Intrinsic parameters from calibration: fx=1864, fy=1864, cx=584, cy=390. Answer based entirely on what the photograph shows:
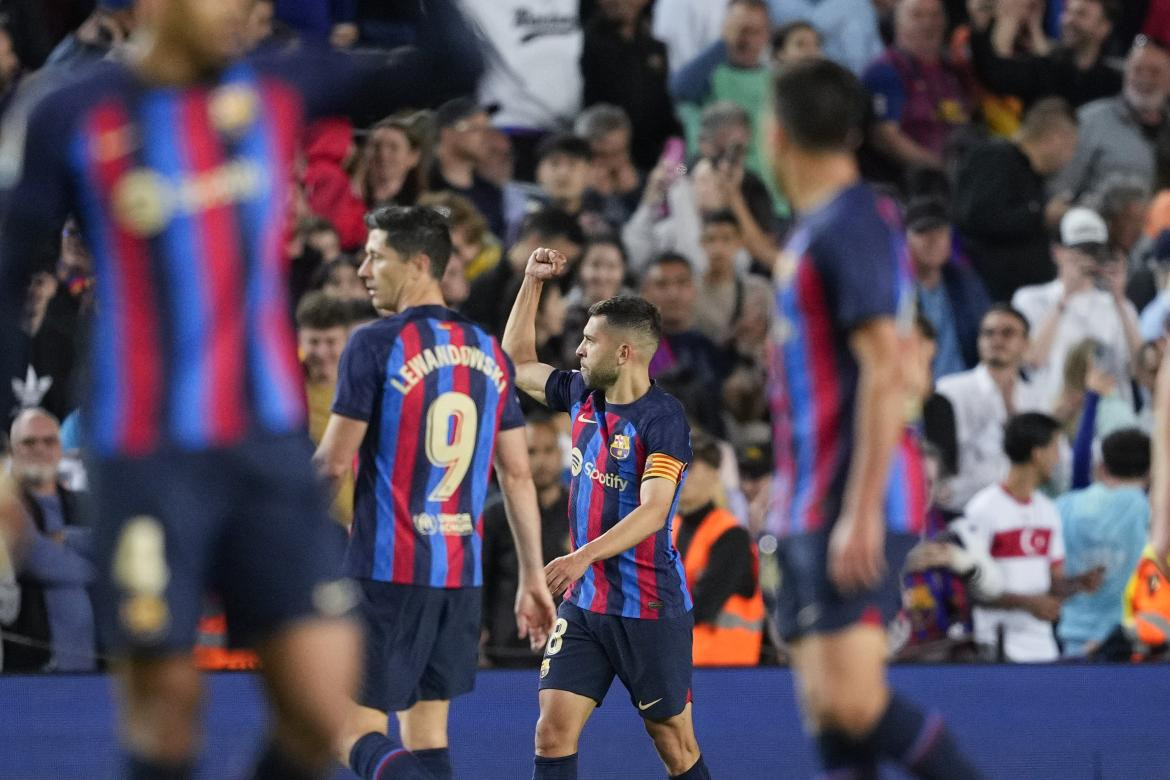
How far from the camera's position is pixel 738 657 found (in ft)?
28.1

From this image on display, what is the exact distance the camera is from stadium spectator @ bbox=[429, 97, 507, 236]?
1080cm

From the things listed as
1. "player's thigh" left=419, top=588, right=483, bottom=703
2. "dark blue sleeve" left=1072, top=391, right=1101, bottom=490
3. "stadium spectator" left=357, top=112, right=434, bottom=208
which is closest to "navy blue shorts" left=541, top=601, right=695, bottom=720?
"player's thigh" left=419, top=588, right=483, bottom=703

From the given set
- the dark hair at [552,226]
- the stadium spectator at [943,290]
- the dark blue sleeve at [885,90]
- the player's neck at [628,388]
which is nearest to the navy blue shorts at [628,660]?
the player's neck at [628,388]

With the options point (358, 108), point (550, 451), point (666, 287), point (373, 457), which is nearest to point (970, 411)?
point (666, 287)

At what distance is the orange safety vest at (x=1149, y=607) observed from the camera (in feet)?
28.5

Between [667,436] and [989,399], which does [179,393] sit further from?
[989,399]

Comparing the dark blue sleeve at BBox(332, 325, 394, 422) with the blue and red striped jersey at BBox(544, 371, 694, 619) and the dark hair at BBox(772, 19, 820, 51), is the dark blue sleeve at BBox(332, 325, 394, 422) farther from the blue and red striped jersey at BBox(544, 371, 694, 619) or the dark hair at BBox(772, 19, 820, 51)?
the dark hair at BBox(772, 19, 820, 51)

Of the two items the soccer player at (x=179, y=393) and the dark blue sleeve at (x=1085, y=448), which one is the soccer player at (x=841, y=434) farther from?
the dark blue sleeve at (x=1085, y=448)

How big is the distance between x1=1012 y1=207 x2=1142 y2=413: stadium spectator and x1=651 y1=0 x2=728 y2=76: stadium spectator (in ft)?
9.03

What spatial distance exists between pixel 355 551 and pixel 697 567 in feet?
7.89

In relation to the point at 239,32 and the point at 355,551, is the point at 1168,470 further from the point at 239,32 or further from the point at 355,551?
the point at 239,32

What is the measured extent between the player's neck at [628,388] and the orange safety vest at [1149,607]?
3.34 metres

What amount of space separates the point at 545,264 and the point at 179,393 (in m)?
2.76

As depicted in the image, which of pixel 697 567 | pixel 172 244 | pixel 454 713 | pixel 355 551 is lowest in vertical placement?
pixel 454 713
